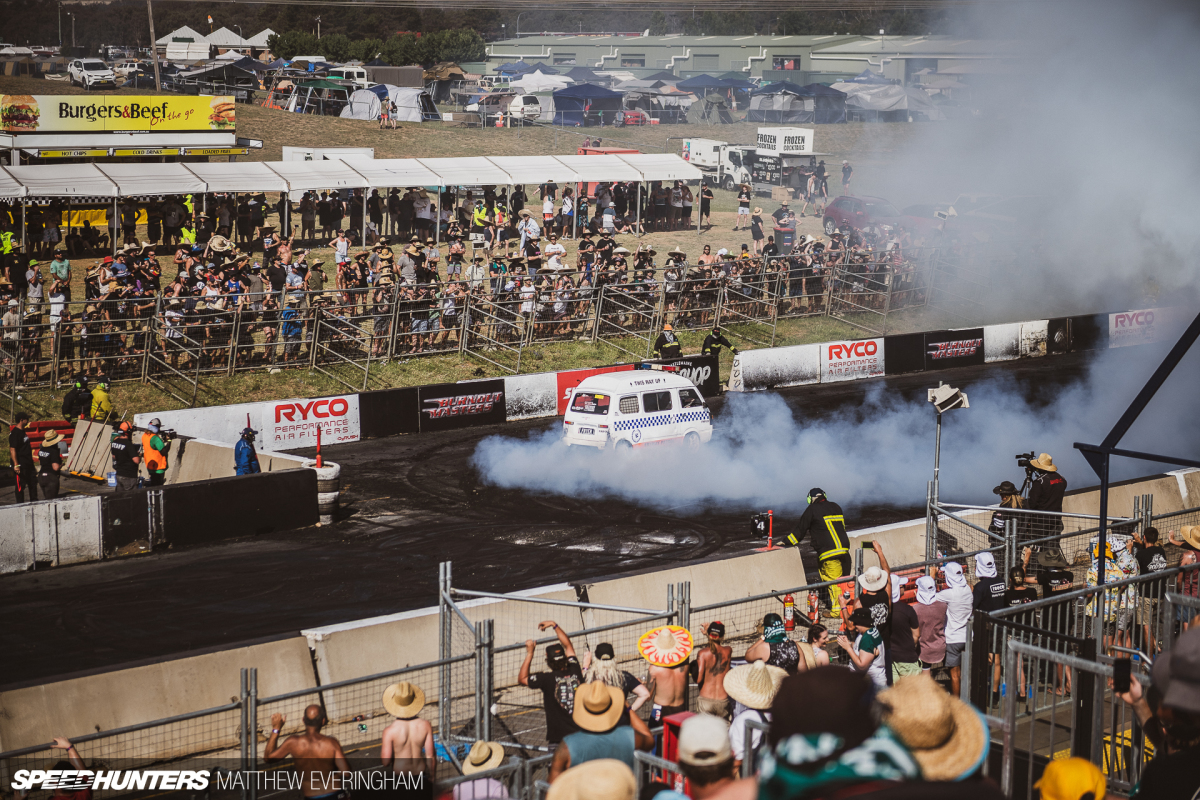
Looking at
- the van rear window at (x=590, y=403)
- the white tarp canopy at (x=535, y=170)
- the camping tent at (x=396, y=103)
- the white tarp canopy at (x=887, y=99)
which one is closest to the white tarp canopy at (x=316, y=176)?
the white tarp canopy at (x=535, y=170)

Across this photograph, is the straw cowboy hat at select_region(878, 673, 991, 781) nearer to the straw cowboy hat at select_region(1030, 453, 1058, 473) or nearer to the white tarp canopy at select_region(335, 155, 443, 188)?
the straw cowboy hat at select_region(1030, 453, 1058, 473)

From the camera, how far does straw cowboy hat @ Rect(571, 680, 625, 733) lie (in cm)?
628

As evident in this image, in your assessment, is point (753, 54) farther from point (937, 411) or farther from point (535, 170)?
point (937, 411)

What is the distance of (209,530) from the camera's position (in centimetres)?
1606

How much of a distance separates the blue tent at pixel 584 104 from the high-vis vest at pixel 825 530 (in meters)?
50.3

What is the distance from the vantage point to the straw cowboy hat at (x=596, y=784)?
378 cm

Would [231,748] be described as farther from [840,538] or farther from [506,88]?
[506,88]

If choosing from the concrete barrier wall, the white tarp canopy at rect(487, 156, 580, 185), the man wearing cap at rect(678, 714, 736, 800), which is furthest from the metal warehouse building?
the man wearing cap at rect(678, 714, 736, 800)

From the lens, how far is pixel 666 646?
8070mm

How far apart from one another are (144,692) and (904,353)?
71.9 feet

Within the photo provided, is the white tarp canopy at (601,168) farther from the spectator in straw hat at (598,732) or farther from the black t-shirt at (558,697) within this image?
the spectator in straw hat at (598,732)

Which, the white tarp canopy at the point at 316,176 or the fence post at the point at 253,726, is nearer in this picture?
the fence post at the point at 253,726

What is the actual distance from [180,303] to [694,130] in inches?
1749

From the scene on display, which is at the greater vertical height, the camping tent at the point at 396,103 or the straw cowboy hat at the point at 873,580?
the camping tent at the point at 396,103
